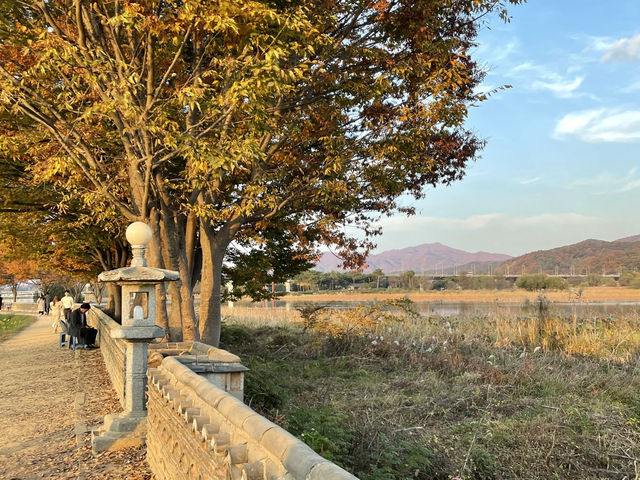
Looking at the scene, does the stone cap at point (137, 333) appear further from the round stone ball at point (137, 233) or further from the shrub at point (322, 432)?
the shrub at point (322, 432)

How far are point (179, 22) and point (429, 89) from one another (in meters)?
4.01

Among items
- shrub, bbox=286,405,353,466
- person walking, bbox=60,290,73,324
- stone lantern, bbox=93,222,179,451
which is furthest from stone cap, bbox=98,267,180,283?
person walking, bbox=60,290,73,324

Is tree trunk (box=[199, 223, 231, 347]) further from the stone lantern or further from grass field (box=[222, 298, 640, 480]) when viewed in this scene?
the stone lantern

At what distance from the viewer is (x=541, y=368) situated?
1116 centimetres

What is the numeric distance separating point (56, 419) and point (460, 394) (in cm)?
647

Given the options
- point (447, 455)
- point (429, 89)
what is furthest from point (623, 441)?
point (429, 89)

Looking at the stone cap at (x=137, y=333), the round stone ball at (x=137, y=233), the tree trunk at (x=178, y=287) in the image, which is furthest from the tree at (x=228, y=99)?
the stone cap at (x=137, y=333)

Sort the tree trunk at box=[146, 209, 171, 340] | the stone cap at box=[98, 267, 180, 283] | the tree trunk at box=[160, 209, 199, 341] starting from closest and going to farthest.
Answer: the stone cap at box=[98, 267, 180, 283] → the tree trunk at box=[146, 209, 171, 340] → the tree trunk at box=[160, 209, 199, 341]

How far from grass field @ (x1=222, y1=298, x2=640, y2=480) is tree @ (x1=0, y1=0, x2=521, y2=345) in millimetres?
3143

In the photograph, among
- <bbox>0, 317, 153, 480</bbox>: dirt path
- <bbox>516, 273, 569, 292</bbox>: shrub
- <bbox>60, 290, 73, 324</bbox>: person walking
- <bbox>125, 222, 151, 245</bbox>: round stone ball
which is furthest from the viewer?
<bbox>516, 273, 569, 292</bbox>: shrub

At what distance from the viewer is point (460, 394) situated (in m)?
9.46

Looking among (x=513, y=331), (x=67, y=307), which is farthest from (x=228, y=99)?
(x=67, y=307)

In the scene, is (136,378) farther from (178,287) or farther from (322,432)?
(178,287)

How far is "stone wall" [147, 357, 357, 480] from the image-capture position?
8.05ft
